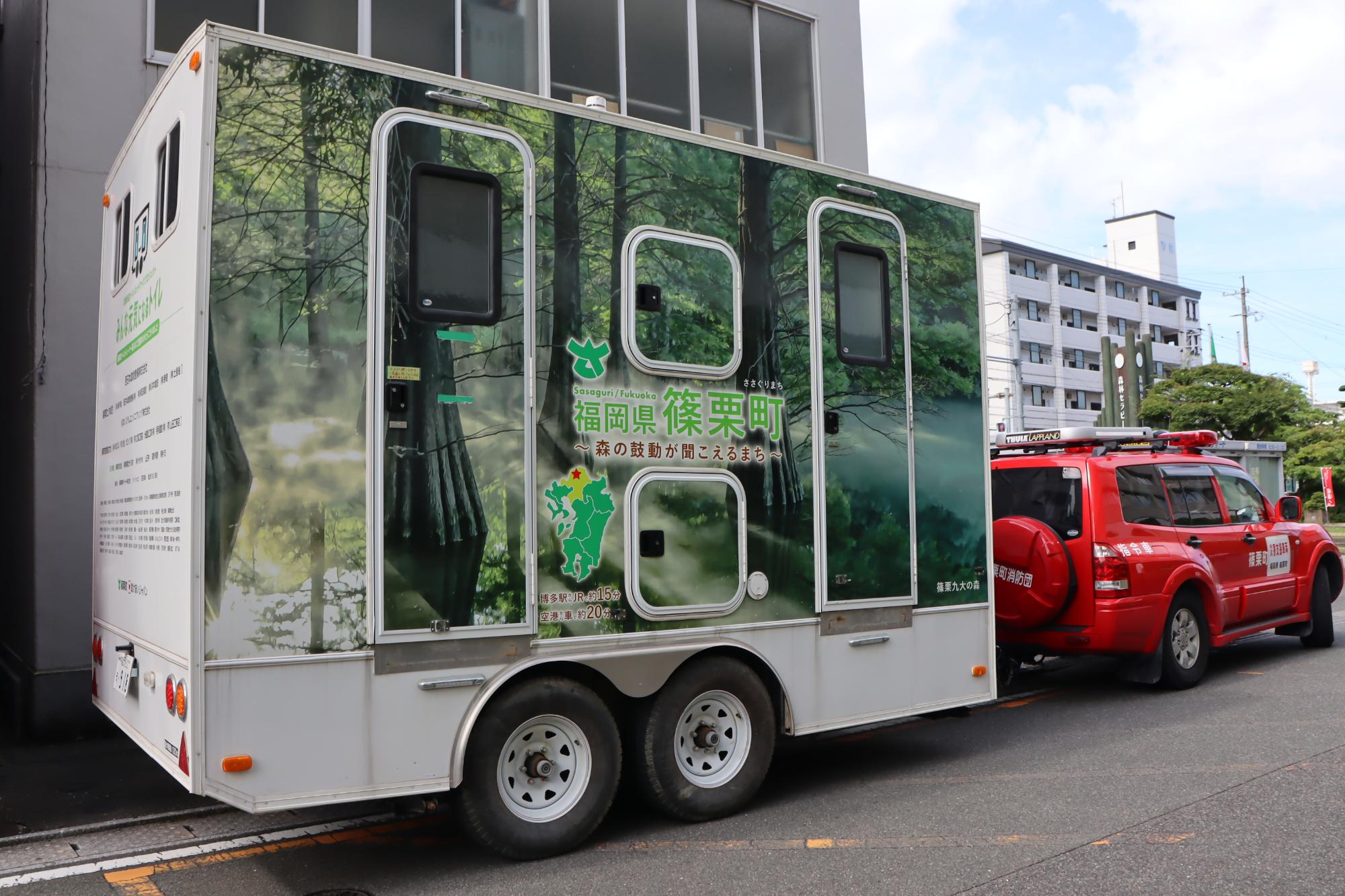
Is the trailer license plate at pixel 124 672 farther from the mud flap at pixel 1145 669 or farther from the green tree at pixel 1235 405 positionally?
the green tree at pixel 1235 405

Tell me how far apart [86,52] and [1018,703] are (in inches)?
351

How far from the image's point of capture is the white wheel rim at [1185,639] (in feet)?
28.9

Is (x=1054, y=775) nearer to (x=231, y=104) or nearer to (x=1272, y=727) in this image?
(x=1272, y=727)

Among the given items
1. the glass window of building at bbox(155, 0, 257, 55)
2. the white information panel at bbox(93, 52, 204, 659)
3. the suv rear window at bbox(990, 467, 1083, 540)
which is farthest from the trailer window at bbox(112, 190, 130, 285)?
the suv rear window at bbox(990, 467, 1083, 540)

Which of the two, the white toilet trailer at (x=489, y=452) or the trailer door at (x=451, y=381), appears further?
the trailer door at (x=451, y=381)

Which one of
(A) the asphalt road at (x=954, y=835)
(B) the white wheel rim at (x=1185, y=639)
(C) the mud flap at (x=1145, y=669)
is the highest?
(B) the white wheel rim at (x=1185, y=639)

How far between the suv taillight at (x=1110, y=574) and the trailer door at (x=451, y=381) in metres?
5.01

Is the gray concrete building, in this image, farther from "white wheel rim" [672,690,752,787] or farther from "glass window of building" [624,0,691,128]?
"white wheel rim" [672,690,752,787]

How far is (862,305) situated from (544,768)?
3247mm

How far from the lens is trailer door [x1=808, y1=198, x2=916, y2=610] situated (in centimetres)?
619

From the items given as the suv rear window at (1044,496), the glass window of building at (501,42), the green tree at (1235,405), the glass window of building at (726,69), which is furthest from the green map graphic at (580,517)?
the green tree at (1235,405)

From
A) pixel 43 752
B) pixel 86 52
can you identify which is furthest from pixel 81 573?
pixel 86 52

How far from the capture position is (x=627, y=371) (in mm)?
5488

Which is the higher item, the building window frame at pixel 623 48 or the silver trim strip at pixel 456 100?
the building window frame at pixel 623 48
